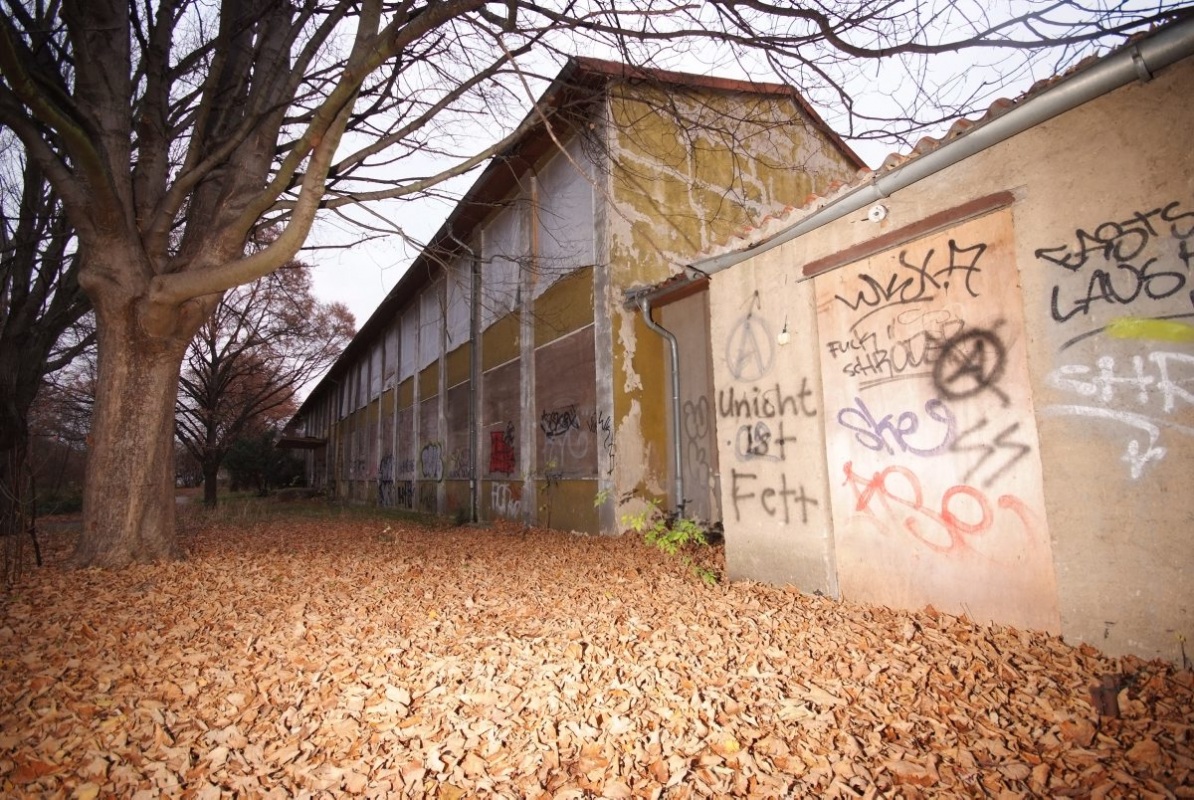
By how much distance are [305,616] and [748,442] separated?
3.82 meters

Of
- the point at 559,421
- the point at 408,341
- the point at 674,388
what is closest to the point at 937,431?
the point at 674,388

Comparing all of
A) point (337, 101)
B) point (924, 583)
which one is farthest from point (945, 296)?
point (337, 101)

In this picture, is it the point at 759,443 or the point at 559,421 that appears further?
the point at 559,421

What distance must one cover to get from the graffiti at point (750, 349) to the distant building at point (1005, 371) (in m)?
0.03

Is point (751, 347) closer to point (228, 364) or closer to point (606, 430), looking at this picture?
point (606, 430)

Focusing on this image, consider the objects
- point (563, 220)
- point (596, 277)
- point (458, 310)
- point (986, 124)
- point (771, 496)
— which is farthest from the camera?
point (458, 310)

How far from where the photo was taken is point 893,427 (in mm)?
3918

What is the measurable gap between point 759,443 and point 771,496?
47 centimetres

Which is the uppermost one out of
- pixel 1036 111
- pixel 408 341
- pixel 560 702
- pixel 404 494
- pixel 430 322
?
pixel 430 322

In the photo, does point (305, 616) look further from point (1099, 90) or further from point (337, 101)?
point (1099, 90)

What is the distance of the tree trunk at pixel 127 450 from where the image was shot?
5250 mm

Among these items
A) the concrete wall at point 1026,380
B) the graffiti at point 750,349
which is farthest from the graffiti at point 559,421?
the concrete wall at point 1026,380

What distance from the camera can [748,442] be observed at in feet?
16.3

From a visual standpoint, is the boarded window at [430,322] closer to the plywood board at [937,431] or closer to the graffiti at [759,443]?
the graffiti at [759,443]
